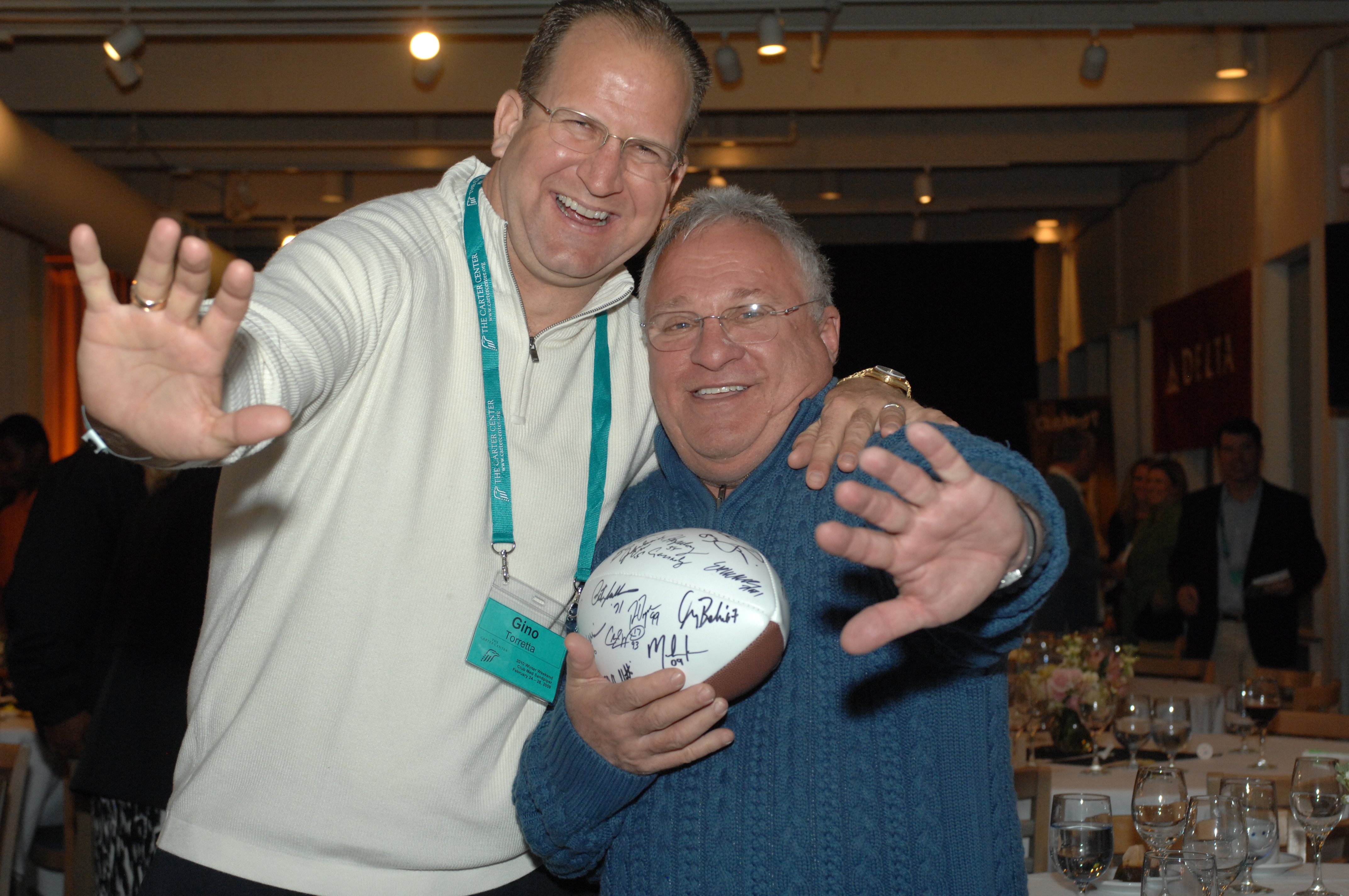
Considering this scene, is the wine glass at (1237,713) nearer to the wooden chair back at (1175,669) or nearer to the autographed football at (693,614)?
the wooden chair back at (1175,669)

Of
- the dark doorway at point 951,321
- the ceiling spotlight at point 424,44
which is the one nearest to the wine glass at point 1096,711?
the ceiling spotlight at point 424,44

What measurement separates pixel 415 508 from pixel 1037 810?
219cm

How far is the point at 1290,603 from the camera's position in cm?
626

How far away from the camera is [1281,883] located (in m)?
2.45

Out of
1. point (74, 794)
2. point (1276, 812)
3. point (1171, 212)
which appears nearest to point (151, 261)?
point (1276, 812)

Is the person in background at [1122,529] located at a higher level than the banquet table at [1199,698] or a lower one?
higher

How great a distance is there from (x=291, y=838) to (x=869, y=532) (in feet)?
3.12

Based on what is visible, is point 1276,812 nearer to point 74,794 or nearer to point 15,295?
point 74,794

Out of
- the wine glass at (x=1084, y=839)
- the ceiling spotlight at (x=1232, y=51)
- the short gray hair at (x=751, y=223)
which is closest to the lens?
the short gray hair at (x=751, y=223)

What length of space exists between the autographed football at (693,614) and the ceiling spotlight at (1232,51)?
24.9 ft

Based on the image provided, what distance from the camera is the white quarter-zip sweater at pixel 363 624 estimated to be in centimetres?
157

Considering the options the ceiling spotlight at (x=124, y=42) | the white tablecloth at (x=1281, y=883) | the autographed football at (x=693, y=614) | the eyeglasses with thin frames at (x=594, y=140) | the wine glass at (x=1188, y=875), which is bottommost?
the white tablecloth at (x=1281, y=883)

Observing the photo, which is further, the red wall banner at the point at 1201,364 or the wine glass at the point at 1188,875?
the red wall banner at the point at 1201,364

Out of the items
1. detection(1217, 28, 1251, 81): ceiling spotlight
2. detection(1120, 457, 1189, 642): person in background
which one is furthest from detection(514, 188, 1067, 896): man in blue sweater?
detection(1217, 28, 1251, 81): ceiling spotlight
